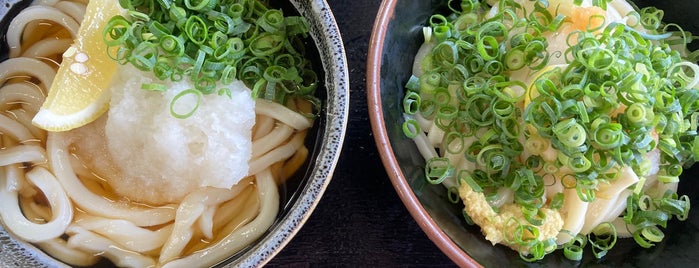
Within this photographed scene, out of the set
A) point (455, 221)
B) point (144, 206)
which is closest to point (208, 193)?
point (144, 206)

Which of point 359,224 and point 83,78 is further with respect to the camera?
point 359,224

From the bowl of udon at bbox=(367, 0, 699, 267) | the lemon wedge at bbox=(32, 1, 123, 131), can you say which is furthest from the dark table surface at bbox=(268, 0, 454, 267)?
the lemon wedge at bbox=(32, 1, 123, 131)

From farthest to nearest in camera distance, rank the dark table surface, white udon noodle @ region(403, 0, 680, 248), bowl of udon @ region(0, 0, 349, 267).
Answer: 1. the dark table surface
2. white udon noodle @ region(403, 0, 680, 248)
3. bowl of udon @ region(0, 0, 349, 267)

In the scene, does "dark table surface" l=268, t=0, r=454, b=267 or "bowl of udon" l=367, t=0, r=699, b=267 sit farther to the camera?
"dark table surface" l=268, t=0, r=454, b=267

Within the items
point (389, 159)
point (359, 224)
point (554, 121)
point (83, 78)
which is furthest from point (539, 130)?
point (83, 78)

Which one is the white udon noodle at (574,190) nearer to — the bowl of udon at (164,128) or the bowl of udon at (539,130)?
the bowl of udon at (539,130)

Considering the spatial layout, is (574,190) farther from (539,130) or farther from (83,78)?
(83,78)

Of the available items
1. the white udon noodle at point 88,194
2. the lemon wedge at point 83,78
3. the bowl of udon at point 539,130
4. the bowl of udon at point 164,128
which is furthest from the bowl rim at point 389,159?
the lemon wedge at point 83,78

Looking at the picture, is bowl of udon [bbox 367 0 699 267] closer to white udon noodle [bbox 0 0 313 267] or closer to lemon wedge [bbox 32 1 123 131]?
white udon noodle [bbox 0 0 313 267]
